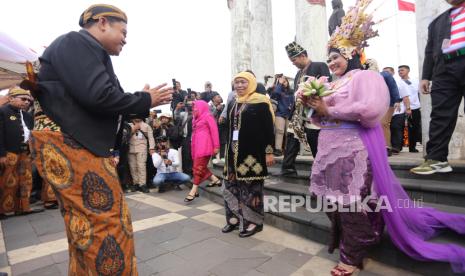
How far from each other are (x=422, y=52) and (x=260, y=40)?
20.2ft

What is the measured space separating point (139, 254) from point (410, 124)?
686 cm

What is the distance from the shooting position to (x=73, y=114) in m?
1.54

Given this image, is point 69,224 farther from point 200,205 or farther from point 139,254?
point 200,205

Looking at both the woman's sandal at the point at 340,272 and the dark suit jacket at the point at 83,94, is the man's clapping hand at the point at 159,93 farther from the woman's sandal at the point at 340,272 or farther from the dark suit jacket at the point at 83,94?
the woman's sandal at the point at 340,272

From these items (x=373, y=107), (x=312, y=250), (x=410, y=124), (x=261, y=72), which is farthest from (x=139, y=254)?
(x=261, y=72)

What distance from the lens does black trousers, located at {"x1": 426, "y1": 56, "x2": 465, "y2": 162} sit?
3.17 meters

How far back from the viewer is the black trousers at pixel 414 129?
22.1 ft

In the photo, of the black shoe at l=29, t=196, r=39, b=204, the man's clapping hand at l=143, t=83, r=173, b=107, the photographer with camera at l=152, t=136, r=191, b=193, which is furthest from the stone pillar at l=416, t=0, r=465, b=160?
the black shoe at l=29, t=196, r=39, b=204

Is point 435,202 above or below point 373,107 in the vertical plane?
below

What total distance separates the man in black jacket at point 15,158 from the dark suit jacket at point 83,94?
184 inches

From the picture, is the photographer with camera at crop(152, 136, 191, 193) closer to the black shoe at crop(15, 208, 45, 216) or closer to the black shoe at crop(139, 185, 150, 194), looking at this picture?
the black shoe at crop(139, 185, 150, 194)

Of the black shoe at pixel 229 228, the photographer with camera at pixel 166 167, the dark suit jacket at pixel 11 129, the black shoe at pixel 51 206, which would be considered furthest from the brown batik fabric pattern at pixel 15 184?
the black shoe at pixel 229 228

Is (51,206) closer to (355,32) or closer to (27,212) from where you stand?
(27,212)

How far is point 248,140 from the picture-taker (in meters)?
3.75
